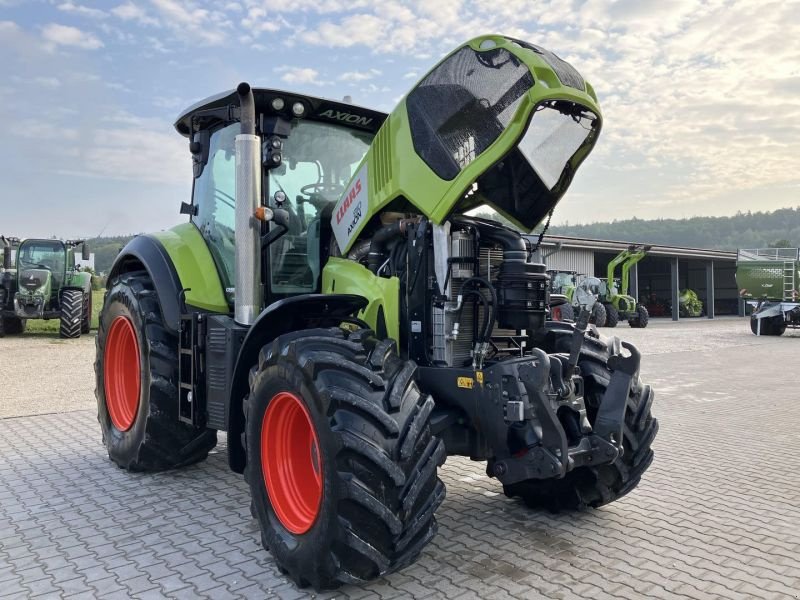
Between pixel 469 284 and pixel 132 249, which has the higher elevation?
pixel 132 249

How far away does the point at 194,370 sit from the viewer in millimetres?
4590

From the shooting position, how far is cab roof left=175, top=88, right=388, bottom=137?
4406mm

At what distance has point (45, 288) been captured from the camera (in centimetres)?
1742

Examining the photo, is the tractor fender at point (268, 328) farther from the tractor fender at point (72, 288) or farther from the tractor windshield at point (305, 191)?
the tractor fender at point (72, 288)

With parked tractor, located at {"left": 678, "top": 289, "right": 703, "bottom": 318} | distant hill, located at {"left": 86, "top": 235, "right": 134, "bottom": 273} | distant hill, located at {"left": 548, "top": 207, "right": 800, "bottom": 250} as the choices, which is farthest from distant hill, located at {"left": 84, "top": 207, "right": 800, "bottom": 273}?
distant hill, located at {"left": 86, "top": 235, "right": 134, "bottom": 273}

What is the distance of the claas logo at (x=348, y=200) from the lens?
415cm

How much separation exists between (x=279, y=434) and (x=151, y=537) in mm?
1126

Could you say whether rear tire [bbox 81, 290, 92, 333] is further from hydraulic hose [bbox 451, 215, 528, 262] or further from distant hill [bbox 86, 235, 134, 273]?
hydraulic hose [bbox 451, 215, 528, 262]

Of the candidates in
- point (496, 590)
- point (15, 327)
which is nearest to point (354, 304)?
point (496, 590)

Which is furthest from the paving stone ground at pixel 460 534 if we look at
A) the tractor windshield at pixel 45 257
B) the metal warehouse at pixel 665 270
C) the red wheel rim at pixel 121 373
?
the metal warehouse at pixel 665 270

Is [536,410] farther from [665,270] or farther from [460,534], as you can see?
[665,270]

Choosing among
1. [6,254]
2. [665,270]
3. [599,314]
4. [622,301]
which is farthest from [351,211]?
[665,270]

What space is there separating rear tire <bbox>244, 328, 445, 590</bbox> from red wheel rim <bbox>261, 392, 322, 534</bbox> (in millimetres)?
135

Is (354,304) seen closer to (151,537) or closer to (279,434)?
(279,434)
